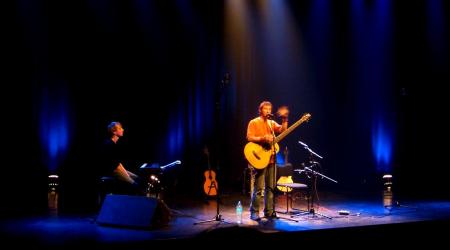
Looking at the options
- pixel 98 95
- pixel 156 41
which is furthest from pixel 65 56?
pixel 156 41

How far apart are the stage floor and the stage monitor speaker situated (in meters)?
0.10

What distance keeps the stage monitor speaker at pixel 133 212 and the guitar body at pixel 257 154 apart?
1.48 meters

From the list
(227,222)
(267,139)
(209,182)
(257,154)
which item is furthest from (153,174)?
(209,182)

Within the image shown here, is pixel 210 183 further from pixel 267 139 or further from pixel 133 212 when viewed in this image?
pixel 133 212

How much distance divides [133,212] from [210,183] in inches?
144

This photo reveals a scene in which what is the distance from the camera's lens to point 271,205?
745 centimetres

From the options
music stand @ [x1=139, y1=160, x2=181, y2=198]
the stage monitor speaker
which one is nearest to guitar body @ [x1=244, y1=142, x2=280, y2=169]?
music stand @ [x1=139, y1=160, x2=181, y2=198]

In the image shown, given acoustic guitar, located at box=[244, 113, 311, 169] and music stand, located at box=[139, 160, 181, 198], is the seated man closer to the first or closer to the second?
music stand, located at box=[139, 160, 181, 198]

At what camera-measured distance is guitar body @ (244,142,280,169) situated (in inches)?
283

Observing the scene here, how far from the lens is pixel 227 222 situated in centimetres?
711

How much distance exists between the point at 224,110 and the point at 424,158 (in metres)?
4.83

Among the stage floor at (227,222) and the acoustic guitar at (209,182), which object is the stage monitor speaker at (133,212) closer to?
the stage floor at (227,222)

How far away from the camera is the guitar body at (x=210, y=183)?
10119 millimetres

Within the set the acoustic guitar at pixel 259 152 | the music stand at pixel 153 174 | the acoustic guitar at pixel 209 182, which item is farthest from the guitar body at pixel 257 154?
the acoustic guitar at pixel 209 182
